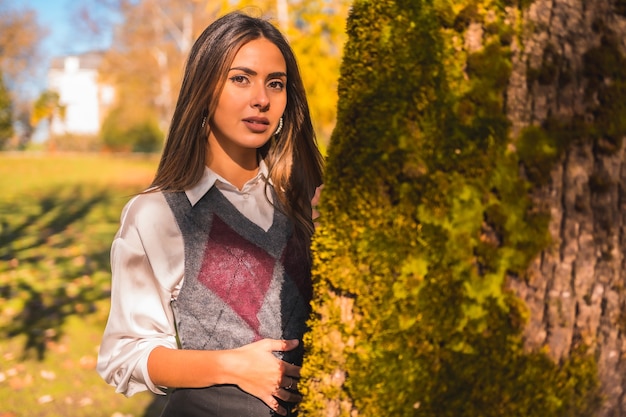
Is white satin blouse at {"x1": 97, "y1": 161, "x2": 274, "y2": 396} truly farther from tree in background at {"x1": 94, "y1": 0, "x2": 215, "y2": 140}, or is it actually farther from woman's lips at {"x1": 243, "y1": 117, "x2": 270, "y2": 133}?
tree in background at {"x1": 94, "y1": 0, "x2": 215, "y2": 140}

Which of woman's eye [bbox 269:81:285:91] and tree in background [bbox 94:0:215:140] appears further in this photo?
tree in background [bbox 94:0:215:140]

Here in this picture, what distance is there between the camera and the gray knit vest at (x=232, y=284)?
194 cm

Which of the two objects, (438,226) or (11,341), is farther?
(11,341)

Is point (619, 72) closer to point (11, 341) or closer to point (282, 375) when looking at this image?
point (282, 375)

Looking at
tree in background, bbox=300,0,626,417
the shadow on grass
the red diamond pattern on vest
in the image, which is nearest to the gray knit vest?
the red diamond pattern on vest

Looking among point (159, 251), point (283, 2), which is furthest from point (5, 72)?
point (159, 251)

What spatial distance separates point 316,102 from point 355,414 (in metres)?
6.52

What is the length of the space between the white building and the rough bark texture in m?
53.6

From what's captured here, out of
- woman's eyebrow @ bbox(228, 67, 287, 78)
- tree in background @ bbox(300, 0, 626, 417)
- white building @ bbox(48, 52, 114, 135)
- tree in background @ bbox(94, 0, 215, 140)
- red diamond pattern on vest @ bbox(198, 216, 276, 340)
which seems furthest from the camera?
white building @ bbox(48, 52, 114, 135)

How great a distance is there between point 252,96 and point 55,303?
20.9ft

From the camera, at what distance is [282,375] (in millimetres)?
1862

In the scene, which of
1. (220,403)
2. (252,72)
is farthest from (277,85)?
(220,403)

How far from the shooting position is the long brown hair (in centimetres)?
209

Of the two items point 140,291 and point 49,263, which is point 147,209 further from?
point 49,263
